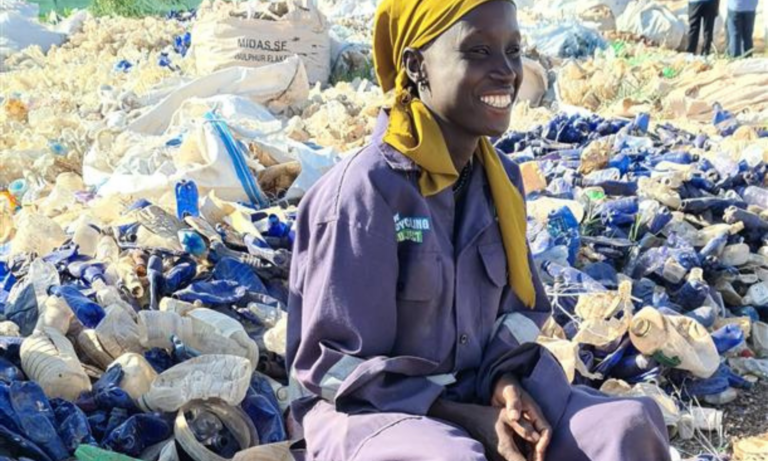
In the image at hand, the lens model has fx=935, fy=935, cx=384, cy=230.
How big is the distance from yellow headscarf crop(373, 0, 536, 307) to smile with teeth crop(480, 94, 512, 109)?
0.12 m

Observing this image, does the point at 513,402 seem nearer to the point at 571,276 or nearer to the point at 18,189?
the point at 571,276

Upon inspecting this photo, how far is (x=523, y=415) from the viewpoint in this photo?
74.7 inches

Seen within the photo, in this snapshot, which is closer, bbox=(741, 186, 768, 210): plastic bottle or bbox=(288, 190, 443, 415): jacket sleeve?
bbox=(288, 190, 443, 415): jacket sleeve

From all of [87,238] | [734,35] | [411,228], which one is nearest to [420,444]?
[411,228]

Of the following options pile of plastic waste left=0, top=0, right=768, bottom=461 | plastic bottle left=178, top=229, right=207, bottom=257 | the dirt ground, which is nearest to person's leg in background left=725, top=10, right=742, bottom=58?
pile of plastic waste left=0, top=0, right=768, bottom=461

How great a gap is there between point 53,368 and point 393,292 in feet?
3.65

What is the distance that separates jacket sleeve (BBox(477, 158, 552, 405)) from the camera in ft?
6.61

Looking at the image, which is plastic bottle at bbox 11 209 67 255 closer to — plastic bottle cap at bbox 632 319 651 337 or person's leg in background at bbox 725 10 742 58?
plastic bottle cap at bbox 632 319 651 337

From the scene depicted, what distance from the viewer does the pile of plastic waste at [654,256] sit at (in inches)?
126

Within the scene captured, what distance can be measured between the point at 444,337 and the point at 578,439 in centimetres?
35

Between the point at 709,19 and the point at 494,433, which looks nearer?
the point at 494,433

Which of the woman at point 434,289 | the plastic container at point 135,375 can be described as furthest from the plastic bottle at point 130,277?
the woman at point 434,289

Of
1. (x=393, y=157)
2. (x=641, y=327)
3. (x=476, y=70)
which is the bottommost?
(x=641, y=327)

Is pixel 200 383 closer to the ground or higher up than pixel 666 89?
higher up
